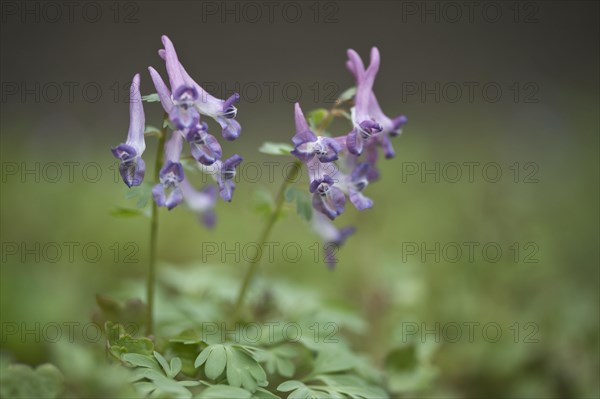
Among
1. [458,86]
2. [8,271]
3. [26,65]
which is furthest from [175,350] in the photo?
[458,86]

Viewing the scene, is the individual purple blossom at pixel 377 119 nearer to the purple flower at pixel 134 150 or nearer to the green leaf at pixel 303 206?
the green leaf at pixel 303 206

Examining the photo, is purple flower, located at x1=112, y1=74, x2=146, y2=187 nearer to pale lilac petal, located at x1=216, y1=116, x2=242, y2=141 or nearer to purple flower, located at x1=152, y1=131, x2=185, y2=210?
purple flower, located at x1=152, y1=131, x2=185, y2=210

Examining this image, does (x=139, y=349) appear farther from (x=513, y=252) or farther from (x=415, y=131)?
(x=415, y=131)

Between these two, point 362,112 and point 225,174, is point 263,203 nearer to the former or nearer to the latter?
point 225,174

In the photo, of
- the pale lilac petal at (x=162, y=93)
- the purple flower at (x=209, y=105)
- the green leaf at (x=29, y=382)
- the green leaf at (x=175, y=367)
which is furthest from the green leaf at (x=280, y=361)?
the pale lilac petal at (x=162, y=93)

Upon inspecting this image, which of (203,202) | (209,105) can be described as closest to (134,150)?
(209,105)
